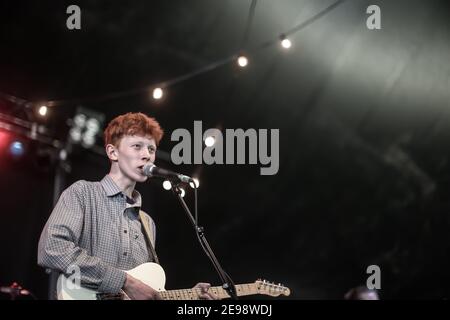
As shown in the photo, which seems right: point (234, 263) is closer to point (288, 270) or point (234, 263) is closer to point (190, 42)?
point (288, 270)

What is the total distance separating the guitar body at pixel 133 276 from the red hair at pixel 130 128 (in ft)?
2.47

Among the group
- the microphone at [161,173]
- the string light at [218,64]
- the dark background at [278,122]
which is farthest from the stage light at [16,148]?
the microphone at [161,173]

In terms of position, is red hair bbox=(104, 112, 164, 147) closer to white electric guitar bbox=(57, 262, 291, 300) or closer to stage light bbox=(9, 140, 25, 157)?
white electric guitar bbox=(57, 262, 291, 300)

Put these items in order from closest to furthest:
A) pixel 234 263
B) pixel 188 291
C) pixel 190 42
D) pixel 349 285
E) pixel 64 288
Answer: pixel 64 288
pixel 188 291
pixel 190 42
pixel 349 285
pixel 234 263

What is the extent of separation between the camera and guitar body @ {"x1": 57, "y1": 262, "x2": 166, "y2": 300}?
284 centimetres

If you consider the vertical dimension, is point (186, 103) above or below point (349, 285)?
above

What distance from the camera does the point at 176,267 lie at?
910 centimetres

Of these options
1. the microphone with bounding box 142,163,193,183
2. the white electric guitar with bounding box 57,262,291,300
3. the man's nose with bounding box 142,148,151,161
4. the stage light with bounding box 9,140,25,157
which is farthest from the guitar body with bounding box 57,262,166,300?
the stage light with bounding box 9,140,25,157

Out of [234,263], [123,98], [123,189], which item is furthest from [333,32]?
[123,189]

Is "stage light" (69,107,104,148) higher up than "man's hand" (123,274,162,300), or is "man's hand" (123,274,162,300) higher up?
"stage light" (69,107,104,148)

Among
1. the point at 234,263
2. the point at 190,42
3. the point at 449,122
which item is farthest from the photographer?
the point at 234,263

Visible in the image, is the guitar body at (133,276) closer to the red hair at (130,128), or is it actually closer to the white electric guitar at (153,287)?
the white electric guitar at (153,287)

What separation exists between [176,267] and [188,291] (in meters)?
5.96

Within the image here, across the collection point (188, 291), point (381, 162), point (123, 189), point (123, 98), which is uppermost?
point (123, 98)
